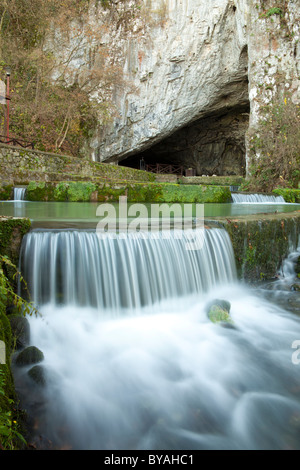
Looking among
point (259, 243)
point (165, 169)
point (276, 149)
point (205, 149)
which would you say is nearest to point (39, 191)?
point (259, 243)

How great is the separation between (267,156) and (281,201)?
3.38m

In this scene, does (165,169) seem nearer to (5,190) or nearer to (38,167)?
(38,167)

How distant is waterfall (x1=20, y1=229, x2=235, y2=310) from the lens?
3.44 m

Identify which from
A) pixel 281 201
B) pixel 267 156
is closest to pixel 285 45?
pixel 267 156

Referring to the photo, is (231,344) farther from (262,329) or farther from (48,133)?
(48,133)

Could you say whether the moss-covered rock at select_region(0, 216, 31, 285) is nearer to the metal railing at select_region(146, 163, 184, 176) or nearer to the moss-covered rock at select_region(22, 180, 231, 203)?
the moss-covered rock at select_region(22, 180, 231, 203)

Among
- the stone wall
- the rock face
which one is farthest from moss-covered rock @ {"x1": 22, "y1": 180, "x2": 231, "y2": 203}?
the rock face

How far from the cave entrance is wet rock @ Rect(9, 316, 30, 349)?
2302cm

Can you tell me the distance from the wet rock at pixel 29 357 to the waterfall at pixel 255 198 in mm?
9696

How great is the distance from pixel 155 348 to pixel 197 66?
1895cm

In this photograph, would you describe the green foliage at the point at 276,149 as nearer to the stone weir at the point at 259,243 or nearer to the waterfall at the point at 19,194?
the stone weir at the point at 259,243

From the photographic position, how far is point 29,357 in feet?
8.32

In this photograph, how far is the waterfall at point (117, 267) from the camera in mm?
3436

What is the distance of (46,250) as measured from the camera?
3480 millimetres
